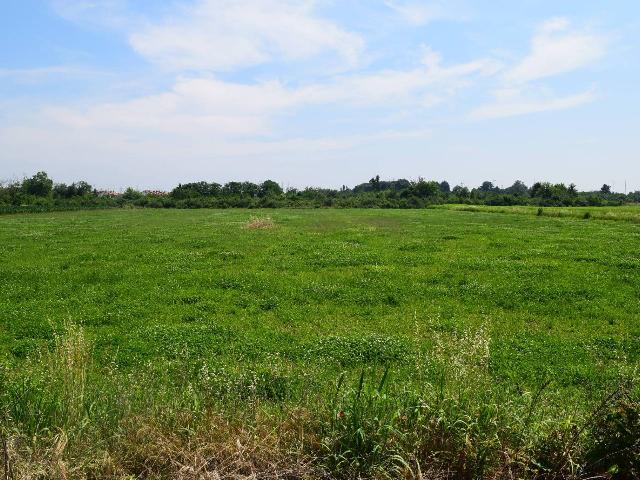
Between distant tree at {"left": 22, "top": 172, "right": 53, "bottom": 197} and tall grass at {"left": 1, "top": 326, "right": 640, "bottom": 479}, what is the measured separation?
105 metres

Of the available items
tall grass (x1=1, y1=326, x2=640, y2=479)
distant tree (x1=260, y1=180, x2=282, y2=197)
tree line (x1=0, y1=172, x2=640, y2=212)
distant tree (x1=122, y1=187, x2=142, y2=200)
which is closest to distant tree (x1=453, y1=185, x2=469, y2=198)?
tree line (x1=0, y1=172, x2=640, y2=212)

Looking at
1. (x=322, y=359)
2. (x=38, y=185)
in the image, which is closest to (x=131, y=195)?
(x=38, y=185)

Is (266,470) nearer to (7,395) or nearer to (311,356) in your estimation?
(7,395)

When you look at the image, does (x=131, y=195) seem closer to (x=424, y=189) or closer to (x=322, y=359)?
(x=424, y=189)

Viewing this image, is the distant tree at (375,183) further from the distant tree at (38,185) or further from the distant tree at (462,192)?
the distant tree at (38,185)

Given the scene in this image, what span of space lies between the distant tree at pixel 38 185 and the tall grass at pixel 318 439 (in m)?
105

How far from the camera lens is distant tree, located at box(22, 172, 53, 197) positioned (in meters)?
96.8

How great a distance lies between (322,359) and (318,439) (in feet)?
14.1

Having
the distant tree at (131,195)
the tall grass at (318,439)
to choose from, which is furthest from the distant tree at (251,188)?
the tall grass at (318,439)

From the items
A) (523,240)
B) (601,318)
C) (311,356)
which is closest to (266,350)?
(311,356)

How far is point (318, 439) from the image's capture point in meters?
5.29

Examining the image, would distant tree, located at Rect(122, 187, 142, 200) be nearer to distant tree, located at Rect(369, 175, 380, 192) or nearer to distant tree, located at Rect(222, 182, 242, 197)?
A: distant tree, located at Rect(222, 182, 242, 197)

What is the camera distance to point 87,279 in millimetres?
17422

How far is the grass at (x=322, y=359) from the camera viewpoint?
4930 millimetres
